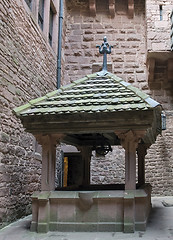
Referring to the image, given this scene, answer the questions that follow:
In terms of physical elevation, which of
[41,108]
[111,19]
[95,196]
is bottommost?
[95,196]

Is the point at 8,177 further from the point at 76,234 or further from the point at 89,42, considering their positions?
the point at 89,42

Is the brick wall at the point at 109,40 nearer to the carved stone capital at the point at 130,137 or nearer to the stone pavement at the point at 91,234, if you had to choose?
the carved stone capital at the point at 130,137

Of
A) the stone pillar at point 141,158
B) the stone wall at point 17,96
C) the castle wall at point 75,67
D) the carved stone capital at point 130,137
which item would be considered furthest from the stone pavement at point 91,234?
the stone pillar at point 141,158

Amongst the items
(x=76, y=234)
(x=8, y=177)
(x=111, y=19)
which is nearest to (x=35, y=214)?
(x=76, y=234)

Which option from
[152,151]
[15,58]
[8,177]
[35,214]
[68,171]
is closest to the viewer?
[35,214]

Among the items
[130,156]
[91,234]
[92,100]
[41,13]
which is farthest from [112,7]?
[91,234]

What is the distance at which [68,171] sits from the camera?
1329 centimetres

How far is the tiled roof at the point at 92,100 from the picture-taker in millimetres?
4418

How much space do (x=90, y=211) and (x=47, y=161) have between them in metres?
0.98

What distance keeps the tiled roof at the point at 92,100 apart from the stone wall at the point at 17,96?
91 cm

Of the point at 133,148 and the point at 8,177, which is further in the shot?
the point at 8,177

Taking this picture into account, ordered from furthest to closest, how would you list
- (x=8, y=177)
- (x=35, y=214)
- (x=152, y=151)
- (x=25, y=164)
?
(x=152, y=151)
(x=25, y=164)
(x=8, y=177)
(x=35, y=214)

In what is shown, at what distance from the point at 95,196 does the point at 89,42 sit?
24.6ft

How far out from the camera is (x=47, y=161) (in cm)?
476
